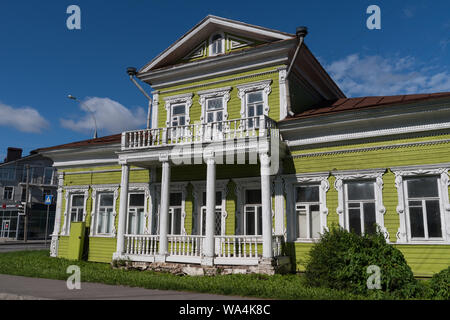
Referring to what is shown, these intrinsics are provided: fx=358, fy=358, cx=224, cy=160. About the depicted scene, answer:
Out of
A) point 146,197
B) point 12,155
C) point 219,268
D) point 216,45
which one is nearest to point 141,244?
point 146,197

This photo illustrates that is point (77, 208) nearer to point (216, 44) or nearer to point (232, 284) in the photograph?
point (216, 44)

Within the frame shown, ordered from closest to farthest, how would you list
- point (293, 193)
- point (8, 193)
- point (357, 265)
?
point (357, 265) < point (293, 193) < point (8, 193)

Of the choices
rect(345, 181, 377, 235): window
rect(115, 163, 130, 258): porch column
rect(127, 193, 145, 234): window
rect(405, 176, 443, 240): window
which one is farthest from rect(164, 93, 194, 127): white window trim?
rect(405, 176, 443, 240): window

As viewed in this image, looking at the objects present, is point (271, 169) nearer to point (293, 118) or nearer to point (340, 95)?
point (293, 118)

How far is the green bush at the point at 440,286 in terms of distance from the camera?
7129 mm

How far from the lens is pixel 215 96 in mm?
14766

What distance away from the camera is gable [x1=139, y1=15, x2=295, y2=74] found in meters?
14.1

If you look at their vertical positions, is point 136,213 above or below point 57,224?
above

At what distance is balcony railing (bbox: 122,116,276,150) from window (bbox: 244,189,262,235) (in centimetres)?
246

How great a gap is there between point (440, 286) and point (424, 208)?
3.64 m

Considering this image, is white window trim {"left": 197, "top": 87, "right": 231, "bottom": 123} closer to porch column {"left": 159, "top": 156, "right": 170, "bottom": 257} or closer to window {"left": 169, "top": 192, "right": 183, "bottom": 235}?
porch column {"left": 159, "top": 156, "right": 170, "bottom": 257}

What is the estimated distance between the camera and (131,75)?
16.1m

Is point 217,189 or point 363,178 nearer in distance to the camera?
point 363,178
